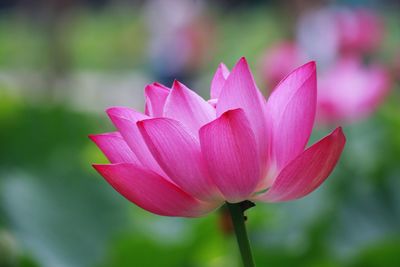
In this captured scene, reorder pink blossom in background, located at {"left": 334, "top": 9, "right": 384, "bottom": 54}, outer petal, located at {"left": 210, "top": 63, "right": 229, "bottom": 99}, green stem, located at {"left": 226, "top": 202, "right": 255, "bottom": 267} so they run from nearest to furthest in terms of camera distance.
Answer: green stem, located at {"left": 226, "top": 202, "right": 255, "bottom": 267} < outer petal, located at {"left": 210, "top": 63, "right": 229, "bottom": 99} < pink blossom in background, located at {"left": 334, "top": 9, "right": 384, "bottom": 54}

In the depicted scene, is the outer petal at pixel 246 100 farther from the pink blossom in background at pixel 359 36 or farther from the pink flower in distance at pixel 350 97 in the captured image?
the pink blossom in background at pixel 359 36

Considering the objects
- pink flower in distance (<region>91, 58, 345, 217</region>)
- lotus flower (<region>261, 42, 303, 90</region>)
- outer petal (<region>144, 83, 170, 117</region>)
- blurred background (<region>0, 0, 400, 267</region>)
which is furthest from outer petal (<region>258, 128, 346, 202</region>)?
lotus flower (<region>261, 42, 303, 90</region>)

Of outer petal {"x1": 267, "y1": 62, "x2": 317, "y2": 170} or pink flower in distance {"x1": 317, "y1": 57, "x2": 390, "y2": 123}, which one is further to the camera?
pink flower in distance {"x1": 317, "y1": 57, "x2": 390, "y2": 123}

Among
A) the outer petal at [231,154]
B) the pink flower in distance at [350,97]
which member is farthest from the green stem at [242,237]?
the pink flower in distance at [350,97]

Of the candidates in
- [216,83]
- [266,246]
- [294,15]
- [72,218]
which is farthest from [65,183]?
[294,15]

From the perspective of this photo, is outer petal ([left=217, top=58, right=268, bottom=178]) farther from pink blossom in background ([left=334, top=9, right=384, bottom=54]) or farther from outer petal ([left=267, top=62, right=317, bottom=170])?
pink blossom in background ([left=334, top=9, right=384, bottom=54])

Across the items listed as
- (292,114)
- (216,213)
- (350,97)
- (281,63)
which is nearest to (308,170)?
(292,114)
